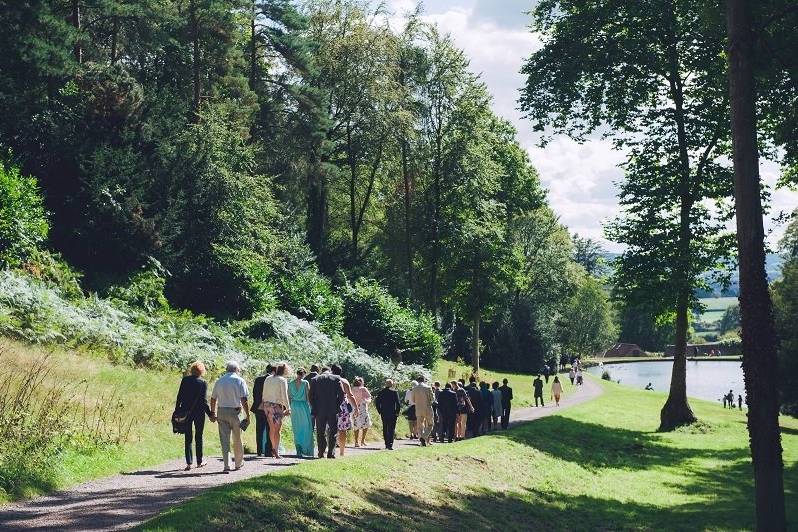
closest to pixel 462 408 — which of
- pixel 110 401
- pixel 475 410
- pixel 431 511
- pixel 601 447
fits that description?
pixel 475 410

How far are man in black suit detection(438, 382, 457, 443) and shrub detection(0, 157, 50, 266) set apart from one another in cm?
1302

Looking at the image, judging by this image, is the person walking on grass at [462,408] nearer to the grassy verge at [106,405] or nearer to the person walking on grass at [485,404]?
the person walking on grass at [485,404]

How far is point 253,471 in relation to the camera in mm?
15000

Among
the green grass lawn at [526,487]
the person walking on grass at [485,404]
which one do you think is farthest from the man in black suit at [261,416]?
the person walking on grass at [485,404]

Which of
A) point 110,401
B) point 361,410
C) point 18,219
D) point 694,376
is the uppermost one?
point 18,219

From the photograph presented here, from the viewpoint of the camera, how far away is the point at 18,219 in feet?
79.9

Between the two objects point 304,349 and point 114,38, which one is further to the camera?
point 114,38

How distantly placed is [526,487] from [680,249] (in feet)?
50.5

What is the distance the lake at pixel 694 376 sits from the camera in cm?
8281

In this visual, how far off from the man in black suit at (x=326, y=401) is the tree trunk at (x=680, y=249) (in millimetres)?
18249

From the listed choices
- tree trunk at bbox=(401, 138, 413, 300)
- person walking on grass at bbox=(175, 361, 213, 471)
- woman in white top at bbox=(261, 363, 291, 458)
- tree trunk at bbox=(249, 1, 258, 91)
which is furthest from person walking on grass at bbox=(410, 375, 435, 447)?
tree trunk at bbox=(249, 1, 258, 91)

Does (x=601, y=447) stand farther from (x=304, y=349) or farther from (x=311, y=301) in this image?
(x=311, y=301)

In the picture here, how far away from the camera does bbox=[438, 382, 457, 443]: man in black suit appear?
24203 millimetres

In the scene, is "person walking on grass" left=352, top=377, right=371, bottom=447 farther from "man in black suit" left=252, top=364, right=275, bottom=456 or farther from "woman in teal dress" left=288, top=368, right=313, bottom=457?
"man in black suit" left=252, top=364, right=275, bottom=456
